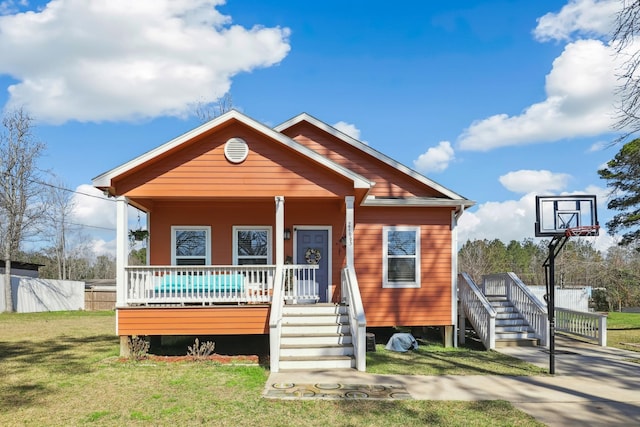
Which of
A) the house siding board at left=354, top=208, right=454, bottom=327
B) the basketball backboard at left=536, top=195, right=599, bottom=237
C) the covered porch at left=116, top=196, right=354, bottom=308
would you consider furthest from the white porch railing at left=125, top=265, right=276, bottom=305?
the basketball backboard at left=536, top=195, right=599, bottom=237

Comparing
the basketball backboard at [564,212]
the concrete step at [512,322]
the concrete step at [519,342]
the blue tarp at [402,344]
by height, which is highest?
the basketball backboard at [564,212]

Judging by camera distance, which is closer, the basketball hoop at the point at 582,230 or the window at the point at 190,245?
the basketball hoop at the point at 582,230

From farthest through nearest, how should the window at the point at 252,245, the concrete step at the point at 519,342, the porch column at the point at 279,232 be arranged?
the window at the point at 252,245 → the concrete step at the point at 519,342 → the porch column at the point at 279,232

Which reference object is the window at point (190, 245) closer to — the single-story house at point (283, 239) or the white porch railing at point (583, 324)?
the single-story house at point (283, 239)

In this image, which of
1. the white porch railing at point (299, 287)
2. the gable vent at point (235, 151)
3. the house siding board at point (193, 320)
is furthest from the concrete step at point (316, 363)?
the gable vent at point (235, 151)

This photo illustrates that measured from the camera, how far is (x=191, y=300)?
998cm

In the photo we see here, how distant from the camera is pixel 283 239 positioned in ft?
36.5

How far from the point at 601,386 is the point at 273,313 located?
18.4 ft

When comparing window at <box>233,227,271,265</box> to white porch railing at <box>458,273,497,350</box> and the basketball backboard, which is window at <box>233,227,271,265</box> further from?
the basketball backboard

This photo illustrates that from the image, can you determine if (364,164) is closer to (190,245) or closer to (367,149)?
(367,149)

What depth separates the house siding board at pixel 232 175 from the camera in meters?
10.3

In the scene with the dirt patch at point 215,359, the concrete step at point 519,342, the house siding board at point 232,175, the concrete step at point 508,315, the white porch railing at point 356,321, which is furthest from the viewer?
the concrete step at point 508,315

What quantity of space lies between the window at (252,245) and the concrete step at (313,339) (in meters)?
3.29

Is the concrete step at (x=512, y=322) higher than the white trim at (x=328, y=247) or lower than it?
lower
